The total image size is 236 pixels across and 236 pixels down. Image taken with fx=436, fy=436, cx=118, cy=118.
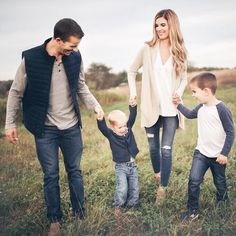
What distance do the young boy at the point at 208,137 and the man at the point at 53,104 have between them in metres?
0.89

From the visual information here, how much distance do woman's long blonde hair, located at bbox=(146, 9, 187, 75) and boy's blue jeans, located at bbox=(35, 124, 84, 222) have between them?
3.77ft

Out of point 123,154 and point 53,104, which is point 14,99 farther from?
point 123,154

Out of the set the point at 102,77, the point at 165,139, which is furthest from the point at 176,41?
the point at 102,77

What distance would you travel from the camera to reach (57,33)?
3.34 meters

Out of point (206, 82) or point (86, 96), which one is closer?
point (206, 82)

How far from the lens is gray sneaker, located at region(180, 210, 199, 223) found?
3.70m

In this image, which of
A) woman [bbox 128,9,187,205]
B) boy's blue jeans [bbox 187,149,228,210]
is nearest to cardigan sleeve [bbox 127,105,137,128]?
woman [bbox 128,9,187,205]

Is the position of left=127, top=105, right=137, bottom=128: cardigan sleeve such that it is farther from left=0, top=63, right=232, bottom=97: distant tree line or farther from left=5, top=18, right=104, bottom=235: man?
left=0, top=63, right=232, bottom=97: distant tree line

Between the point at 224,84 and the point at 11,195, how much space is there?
480 cm

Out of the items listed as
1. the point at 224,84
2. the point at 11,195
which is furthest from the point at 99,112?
the point at 224,84

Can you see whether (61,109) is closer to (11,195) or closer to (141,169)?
(11,195)

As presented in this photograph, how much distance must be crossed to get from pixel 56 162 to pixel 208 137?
1.30m

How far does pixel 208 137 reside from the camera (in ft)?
12.2

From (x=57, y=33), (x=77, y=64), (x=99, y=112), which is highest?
(x=57, y=33)
